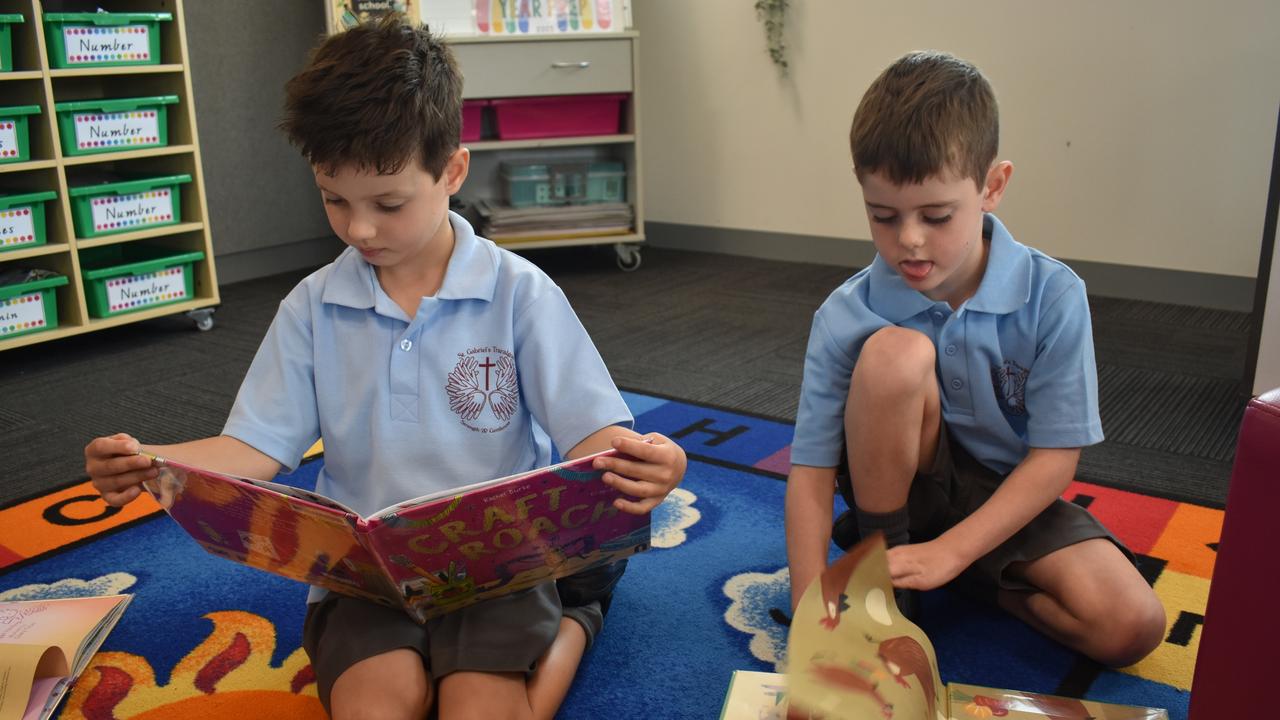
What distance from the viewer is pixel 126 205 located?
7.59 feet

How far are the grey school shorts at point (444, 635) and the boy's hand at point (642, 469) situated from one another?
0.53 feet

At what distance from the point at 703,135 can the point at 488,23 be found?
767 millimetres

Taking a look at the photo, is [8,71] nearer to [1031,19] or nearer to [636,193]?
[636,193]

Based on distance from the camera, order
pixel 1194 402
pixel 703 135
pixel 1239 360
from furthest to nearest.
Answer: pixel 703 135, pixel 1239 360, pixel 1194 402

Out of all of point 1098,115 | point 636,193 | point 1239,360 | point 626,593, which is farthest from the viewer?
point 636,193

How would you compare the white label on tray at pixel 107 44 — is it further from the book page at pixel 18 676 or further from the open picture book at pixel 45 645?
the book page at pixel 18 676

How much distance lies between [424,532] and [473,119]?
2.34m

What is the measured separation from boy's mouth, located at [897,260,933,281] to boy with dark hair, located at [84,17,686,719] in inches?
11.0

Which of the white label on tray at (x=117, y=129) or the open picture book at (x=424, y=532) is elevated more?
the white label on tray at (x=117, y=129)

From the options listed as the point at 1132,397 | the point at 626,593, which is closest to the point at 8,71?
the point at 626,593

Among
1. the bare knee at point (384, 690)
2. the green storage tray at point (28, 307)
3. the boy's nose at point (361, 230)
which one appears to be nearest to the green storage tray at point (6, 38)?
the green storage tray at point (28, 307)

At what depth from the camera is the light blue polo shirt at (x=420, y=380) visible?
0.93 metres

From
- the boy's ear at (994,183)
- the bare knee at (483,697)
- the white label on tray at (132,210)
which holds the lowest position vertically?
the bare knee at (483,697)

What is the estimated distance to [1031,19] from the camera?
2516mm
